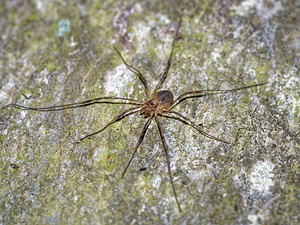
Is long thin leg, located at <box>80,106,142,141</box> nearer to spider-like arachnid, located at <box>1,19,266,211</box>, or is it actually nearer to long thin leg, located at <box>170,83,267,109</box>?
spider-like arachnid, located at <box>1,19,266,211</box>

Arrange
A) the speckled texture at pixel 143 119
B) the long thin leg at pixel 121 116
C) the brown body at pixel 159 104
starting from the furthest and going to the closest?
the brown body at pixel 159 104
the long thin leg at pixel 121 116
the speckled texture at pixel 143 119

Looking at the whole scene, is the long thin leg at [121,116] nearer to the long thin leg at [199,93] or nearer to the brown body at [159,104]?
the brown body at [159,104]

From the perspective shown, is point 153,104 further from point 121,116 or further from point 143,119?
point 121,116

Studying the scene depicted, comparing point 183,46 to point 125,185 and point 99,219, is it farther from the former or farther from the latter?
point 99,219

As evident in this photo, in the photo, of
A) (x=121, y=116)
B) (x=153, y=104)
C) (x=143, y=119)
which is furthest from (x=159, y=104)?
(x=121, y=116)

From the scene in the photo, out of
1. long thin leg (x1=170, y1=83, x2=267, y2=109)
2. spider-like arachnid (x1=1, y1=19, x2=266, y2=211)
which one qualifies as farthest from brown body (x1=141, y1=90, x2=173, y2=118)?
long thin leg (x1=170, y1=83, x2=267, y2=109)

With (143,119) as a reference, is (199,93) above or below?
above

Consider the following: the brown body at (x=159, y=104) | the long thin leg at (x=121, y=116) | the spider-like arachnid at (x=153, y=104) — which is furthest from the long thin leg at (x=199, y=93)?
the long thin leg at (x=121, y=116)

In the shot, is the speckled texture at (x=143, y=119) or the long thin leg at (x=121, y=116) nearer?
the speckled texture at (x=143, y=119)

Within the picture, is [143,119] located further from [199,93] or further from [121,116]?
[199,93]
